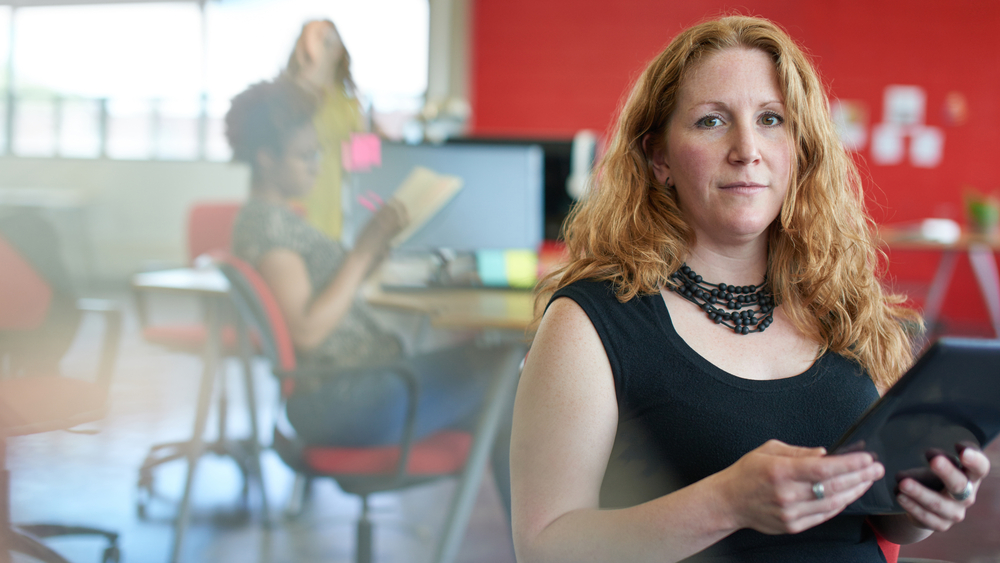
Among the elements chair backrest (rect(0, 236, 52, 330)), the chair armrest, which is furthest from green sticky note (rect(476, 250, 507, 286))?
chair backrest (rect(0, 236, 52, 330))

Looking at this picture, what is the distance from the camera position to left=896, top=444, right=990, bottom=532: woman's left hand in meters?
0.74

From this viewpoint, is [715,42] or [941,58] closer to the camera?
[715,42]

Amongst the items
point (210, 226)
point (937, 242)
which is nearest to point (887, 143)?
point (937, 242)

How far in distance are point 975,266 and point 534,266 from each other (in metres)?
4.09

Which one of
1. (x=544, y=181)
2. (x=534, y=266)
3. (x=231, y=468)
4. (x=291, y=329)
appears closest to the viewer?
(x=291, y=329)

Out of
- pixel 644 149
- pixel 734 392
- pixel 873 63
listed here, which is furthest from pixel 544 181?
pixel 873 63

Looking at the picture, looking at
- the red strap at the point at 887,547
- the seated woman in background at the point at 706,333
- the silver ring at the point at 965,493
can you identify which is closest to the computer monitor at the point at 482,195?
the seated woman in background at the point at 706,333

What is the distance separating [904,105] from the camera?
5652mm

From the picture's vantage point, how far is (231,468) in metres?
1.88

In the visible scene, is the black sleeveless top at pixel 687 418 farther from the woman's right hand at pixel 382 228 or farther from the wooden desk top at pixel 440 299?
the woman's right hand at pixel 382 228

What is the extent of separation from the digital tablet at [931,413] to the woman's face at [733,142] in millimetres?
280

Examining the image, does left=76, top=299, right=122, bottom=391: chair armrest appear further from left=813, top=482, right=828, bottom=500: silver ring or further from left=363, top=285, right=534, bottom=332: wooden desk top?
left=813, top=482, right=828, bottom=500: silver ring

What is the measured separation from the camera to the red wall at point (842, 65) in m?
5.47

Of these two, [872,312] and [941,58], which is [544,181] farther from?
[941,58]
